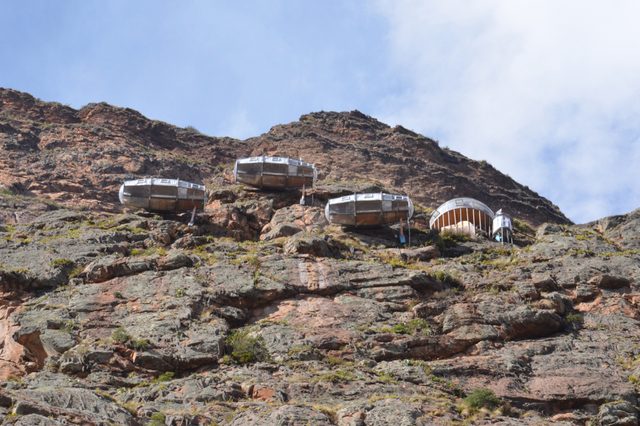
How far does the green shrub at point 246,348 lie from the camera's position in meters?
32.0

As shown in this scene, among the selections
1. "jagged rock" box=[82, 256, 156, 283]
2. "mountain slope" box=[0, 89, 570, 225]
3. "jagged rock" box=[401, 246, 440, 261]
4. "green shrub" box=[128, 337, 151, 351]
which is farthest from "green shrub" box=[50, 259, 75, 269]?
"mountain slope" box=[0, 89, 570, 225]

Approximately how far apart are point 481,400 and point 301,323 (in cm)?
759

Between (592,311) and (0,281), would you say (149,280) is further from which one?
(592,311)

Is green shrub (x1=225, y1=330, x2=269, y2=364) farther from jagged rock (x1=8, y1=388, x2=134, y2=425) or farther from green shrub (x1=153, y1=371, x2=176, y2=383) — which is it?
jagged rock (x1=8, y1=388, x2=134, y2=425)

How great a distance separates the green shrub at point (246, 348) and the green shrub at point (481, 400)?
6.47m

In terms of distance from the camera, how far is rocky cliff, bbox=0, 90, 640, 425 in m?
28.4

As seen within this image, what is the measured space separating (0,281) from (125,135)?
121ft

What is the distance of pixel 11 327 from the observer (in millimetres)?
34656

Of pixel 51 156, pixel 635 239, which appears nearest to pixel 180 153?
pixel 51 156

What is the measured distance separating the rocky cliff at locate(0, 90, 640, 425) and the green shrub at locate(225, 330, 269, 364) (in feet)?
0.24

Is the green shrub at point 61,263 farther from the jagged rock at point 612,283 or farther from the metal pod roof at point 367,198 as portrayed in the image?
the jagged rock at point 612,283

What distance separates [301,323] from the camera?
34.5m

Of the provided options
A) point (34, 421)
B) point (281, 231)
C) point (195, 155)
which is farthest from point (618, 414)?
point (195, 155)

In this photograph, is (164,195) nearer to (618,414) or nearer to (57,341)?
(57,341)
